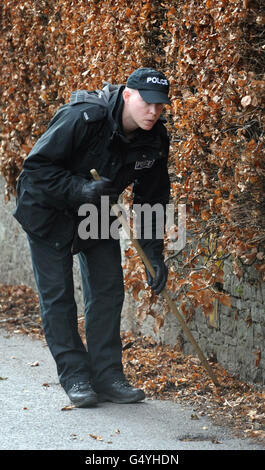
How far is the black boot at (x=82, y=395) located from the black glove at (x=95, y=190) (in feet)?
3.87

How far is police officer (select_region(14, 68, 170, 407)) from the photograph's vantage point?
5.22 m

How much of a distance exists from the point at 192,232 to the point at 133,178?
2.70ft

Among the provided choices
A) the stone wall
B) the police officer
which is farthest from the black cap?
the stone wall

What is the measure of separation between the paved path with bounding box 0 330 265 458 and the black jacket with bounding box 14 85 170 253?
1066 millimetres

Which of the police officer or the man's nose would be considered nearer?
the man's nose

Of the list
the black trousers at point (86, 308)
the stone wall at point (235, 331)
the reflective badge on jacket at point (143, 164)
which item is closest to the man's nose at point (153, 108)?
the reflective badge on jacket at point (143, 164)

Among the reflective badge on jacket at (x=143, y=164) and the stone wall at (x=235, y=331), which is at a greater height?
the reflective badge on jacket at (x=143, y=164)

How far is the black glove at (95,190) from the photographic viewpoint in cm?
520

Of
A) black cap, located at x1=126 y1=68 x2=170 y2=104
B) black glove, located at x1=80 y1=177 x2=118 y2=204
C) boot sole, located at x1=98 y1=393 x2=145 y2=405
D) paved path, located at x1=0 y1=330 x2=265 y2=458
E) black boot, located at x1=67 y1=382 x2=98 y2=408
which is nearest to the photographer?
paved path, located at x1=0 y1=330 x2=265 y2=458

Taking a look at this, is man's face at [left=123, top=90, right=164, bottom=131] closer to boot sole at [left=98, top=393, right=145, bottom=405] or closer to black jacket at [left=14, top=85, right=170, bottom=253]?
black jacket at [left=14, top=85, right=170, bottom=253]

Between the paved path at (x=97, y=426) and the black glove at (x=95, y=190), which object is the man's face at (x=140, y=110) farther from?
the paved path at (x=97, y=426)
